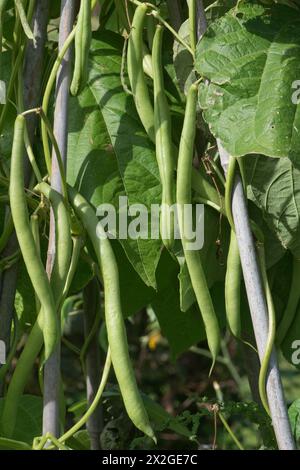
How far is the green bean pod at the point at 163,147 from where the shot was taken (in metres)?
0.81

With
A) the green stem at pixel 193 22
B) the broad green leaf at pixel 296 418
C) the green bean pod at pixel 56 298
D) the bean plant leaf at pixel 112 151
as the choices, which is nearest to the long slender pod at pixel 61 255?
the green bean pod at pixel 56 298

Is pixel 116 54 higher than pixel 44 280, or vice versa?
pixel 116 54

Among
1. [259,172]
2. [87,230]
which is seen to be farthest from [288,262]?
[87,230]

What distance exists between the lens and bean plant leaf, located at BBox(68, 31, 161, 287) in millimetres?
869

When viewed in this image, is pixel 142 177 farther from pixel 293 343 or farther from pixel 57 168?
pixel 293 343

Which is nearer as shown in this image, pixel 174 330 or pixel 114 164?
pixel 114 164

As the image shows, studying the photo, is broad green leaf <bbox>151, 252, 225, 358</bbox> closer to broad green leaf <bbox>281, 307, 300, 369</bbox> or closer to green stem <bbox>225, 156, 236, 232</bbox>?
broad green leaf <bbox>281, 307, 300, 369</bbox>

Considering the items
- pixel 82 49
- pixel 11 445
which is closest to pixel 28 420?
pixel 11 445

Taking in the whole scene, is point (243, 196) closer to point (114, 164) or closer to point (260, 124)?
point (260, 124)

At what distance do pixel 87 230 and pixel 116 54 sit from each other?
0.85ft

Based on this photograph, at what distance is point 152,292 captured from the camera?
106 cm

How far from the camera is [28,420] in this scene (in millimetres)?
956

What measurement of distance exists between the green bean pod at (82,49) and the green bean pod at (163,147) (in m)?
0.07

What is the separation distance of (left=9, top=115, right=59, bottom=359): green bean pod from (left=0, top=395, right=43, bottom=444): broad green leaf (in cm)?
23
